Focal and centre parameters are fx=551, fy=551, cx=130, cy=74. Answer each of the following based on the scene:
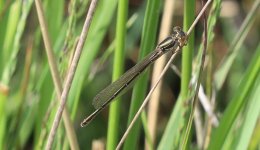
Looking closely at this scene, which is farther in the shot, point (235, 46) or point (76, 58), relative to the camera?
point (235, 46)

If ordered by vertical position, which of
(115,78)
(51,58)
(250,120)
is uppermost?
(51,58)

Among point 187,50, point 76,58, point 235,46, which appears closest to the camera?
point 76,58

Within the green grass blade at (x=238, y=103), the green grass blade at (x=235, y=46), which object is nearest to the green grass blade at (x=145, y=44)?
the green grass blade at (x=238, y=103)

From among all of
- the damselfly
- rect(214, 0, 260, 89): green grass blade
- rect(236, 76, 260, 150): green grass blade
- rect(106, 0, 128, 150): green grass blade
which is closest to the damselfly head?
the damselfly

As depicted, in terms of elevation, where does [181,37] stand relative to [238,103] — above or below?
above

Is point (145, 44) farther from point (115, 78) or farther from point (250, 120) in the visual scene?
point (250, 120)

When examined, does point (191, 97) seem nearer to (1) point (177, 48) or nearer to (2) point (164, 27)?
(1) point (177, 48)

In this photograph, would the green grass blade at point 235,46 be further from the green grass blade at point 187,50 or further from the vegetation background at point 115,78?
the green grass blade at point 187,50

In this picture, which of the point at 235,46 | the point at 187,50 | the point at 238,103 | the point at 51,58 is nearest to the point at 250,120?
the point at 238,103
